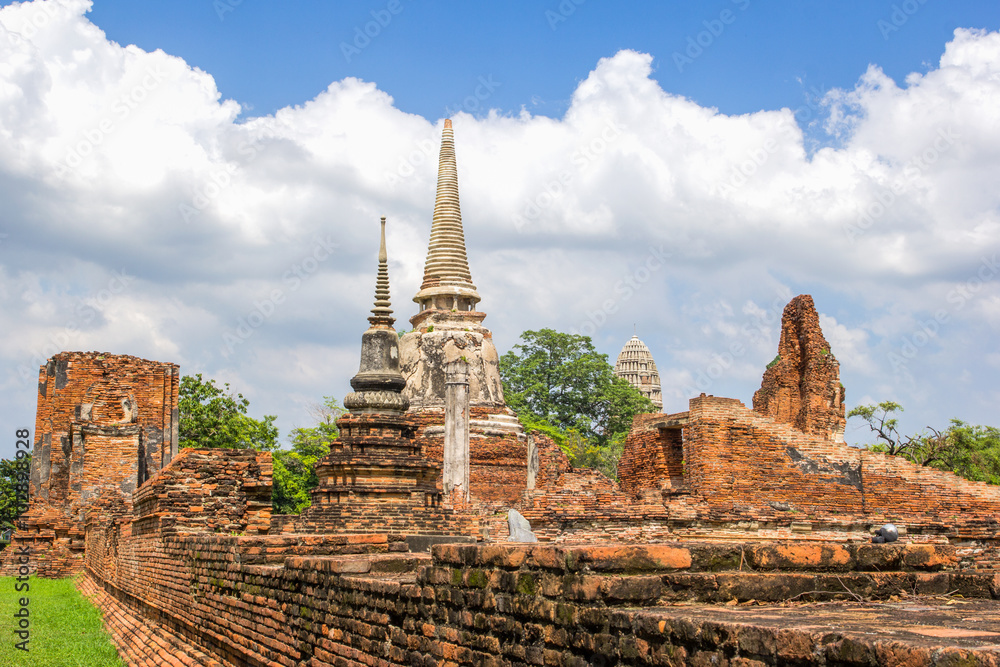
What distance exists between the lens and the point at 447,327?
29062 millimetres

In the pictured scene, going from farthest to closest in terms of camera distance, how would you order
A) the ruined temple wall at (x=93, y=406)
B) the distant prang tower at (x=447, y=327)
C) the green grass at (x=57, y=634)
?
1. the distant prang tower at (x=447, y=327)
2. the ruined temple wall at (x=93, y=406)
3. the green grass at (x=57, y=634)

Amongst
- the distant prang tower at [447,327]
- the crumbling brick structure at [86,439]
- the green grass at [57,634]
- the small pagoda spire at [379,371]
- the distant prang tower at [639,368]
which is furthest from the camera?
the distant prang tower at [639,368]

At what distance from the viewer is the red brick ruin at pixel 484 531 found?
10.4ft

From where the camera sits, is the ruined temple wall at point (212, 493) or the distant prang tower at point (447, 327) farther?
the distant prang tower at point (447, 327)

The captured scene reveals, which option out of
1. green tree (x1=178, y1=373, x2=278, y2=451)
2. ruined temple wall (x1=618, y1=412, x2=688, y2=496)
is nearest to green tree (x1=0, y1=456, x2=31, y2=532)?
green tree (x1=178, y1=373, x2=278, y2=451)

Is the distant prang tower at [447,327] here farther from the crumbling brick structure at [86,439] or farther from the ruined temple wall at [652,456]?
the crumbling brick structure at [86,439]

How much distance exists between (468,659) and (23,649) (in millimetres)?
7595

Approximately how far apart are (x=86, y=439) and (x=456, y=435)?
874cm

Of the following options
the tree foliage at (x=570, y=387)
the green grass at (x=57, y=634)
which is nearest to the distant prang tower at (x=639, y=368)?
the tree foliage at (x=570, y=387)

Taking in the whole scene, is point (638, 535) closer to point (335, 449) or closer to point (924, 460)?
point (335, 449)

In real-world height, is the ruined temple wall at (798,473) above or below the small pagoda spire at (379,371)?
below

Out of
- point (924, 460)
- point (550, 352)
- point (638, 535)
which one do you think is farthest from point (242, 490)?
point (550, 352)

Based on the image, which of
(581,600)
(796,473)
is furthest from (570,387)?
(581,600)

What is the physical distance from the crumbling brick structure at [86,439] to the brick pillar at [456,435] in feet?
24.5
